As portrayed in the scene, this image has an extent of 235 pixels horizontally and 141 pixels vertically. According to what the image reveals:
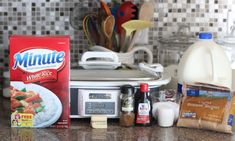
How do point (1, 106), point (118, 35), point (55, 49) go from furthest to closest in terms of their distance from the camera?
point (118, 35), point (1, 106), point (55, 49)

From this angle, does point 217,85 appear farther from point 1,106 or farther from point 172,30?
point 1,106

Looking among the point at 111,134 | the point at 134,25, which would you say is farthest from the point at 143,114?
the point at 134,25

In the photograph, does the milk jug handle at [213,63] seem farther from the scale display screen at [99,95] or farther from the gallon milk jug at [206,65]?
the scale display screen at [99,95]

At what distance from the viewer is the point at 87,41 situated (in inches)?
74.9

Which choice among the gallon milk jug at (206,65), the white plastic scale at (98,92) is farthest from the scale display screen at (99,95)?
the gallon milk jug at (206,65)

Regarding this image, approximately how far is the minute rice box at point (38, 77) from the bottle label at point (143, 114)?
235 millimetres

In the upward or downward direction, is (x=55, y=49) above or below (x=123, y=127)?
above

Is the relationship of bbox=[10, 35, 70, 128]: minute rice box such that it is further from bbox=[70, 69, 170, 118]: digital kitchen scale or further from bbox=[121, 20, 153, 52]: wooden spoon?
bbox=[121, 20, 153, 52]: wooden spoon

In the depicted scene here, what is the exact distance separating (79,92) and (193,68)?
15.8 inches

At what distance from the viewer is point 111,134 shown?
1391 mm

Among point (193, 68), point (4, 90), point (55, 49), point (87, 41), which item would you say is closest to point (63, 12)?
point (87, 41)

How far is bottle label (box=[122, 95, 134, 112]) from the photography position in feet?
4.66

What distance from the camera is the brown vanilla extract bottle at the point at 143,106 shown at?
1.43 meters

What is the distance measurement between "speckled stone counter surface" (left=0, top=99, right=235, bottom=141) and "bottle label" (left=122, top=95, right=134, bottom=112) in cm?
7
